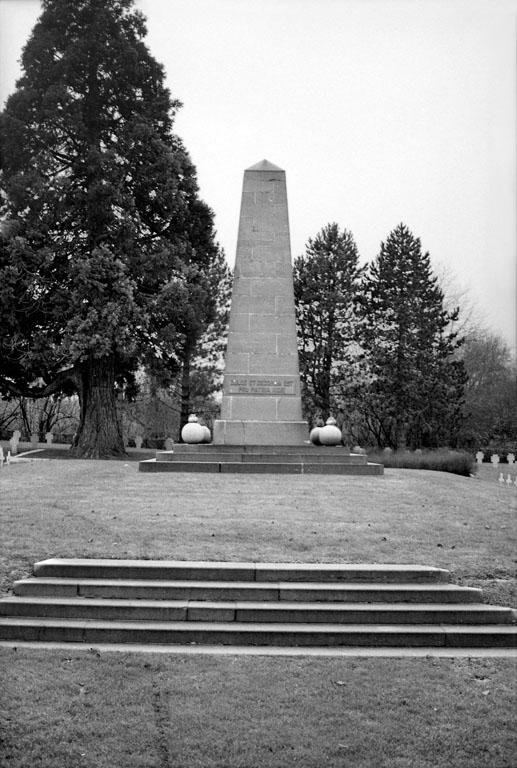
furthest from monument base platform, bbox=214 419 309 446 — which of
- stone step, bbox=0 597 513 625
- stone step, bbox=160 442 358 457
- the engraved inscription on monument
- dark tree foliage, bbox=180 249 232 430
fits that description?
dark tree foliage, bbox=180 249 232 430

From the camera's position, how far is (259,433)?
15.7 metres

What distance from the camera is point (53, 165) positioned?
21656 millimetres

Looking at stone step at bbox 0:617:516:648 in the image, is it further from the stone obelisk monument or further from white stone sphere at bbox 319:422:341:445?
the stone obelisk monument

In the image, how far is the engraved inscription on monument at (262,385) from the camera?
1617 cm

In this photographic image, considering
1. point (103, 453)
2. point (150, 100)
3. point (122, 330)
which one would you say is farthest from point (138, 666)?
point (150, 100)

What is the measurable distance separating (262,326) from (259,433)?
273 centimetres

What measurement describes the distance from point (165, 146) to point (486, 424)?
79.3 feet

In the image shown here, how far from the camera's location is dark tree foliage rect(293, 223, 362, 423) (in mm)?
34625

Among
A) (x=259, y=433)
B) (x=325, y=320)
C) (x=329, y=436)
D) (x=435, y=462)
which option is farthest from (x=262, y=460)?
(x=325, y=320)

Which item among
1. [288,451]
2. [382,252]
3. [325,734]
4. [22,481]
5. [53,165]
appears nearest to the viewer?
[325,734]

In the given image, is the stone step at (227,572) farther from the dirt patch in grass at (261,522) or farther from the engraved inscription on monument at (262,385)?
the engraved inscription on monument at (262,385)

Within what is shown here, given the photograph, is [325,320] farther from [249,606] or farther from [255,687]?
[255,687]

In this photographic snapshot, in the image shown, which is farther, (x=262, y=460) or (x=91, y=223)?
(x=91, y=223)

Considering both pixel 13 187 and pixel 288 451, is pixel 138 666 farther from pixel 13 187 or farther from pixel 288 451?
pixel 13 187
